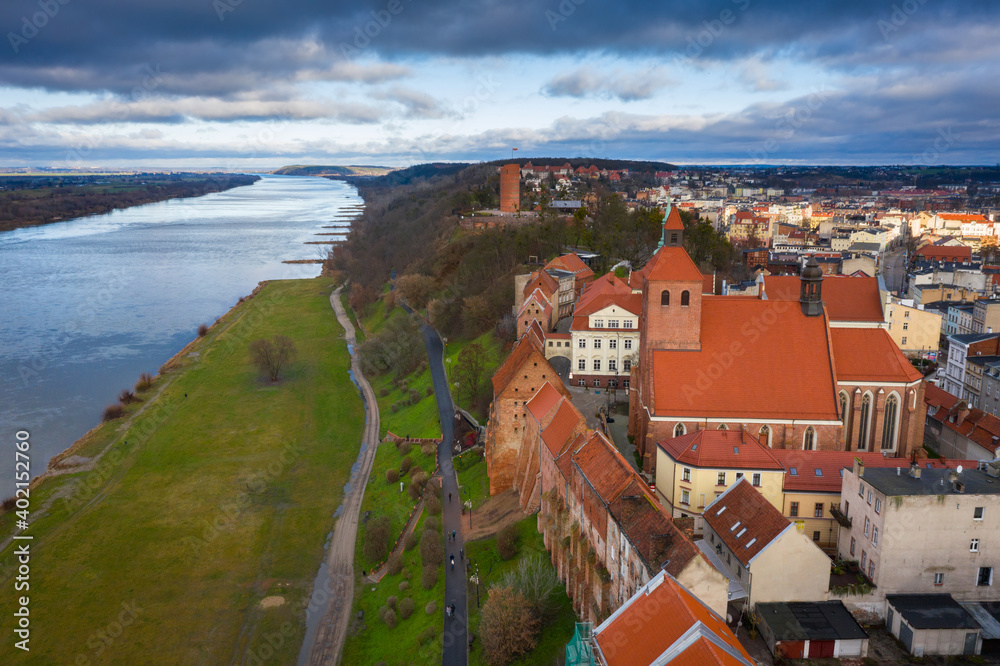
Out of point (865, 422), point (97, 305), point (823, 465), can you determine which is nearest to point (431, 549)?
point (823, 465)

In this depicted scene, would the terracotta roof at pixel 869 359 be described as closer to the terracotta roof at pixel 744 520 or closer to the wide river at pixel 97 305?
the terracotta roof at pixel 744 520

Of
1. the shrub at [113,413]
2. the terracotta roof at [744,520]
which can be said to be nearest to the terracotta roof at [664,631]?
the terracotta roof at [744,520]

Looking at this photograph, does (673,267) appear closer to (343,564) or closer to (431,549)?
(431,549)

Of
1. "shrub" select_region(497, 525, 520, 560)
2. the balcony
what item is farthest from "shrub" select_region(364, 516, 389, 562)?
the balcony

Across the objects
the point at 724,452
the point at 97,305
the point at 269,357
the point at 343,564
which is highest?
the point at 724,452

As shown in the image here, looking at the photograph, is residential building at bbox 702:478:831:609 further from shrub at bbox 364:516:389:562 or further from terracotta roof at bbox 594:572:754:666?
shrub at bbox 364:516:389:562

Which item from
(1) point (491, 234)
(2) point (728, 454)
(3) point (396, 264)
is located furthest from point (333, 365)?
(2) point (728, 454)
